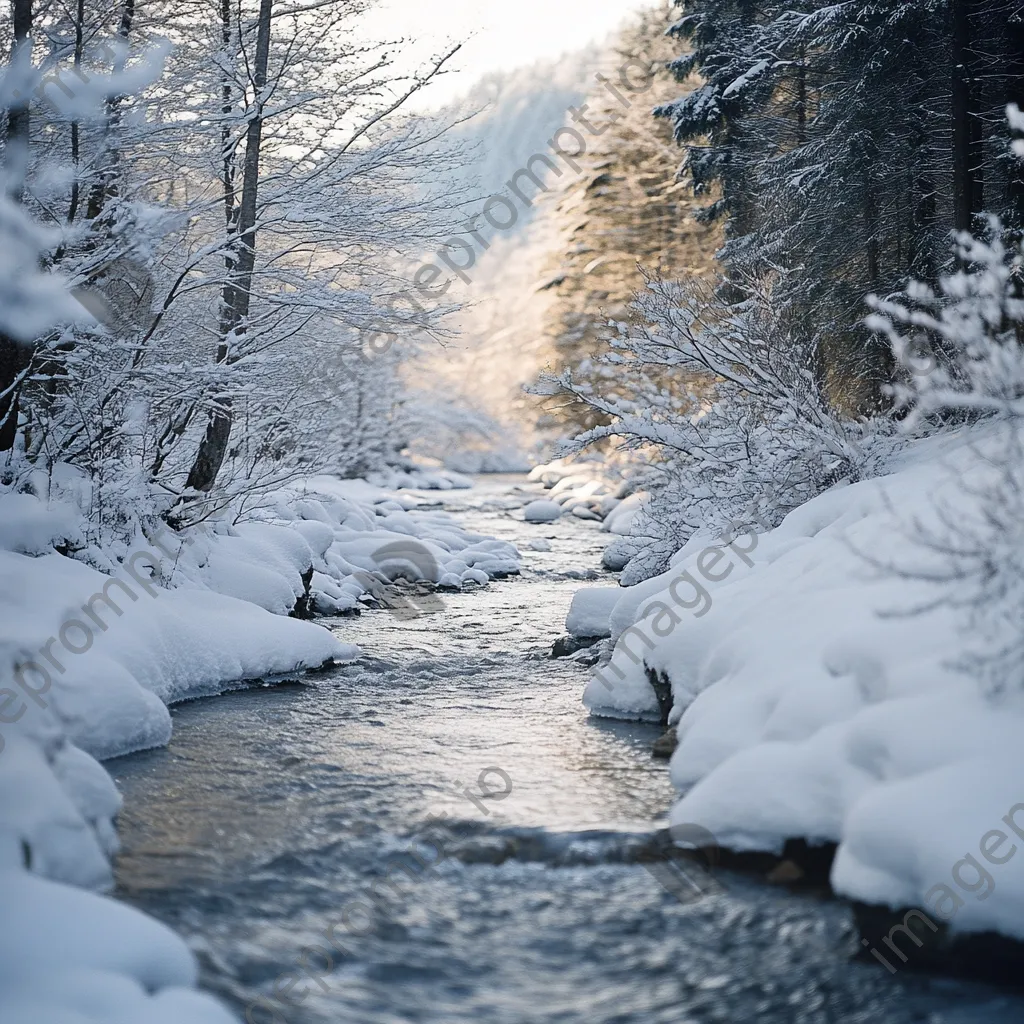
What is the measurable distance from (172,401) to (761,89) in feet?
37.4

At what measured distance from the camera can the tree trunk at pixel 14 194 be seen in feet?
26.2

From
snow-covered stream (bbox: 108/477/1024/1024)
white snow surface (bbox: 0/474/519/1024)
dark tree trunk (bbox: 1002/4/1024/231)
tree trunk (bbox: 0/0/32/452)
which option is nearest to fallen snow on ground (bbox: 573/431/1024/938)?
snow-covered stream (bbox: 108/477/1024/1024)

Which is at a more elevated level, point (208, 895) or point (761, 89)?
point (761, 89)

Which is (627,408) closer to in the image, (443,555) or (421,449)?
(443,555)

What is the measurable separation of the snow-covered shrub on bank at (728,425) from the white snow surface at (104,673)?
354 centimetres

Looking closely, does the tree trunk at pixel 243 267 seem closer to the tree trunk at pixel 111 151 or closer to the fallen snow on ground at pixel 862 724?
the tree trunk at pixel 111 151

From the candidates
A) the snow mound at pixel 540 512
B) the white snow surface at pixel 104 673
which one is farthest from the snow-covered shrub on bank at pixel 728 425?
the snow mound at pixel 540 512

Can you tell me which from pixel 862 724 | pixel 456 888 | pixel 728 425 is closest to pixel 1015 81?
pixel 728 425

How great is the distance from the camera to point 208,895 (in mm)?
4625

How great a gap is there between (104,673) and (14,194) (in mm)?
3913

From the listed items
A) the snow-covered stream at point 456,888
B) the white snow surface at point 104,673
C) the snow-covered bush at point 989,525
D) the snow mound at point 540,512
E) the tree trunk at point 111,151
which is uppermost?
the tree trunk at point 111,151

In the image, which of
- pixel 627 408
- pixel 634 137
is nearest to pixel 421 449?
pixel 634 137

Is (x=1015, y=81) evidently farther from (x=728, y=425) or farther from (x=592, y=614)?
(x=592, y=614)

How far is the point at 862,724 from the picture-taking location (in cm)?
480
